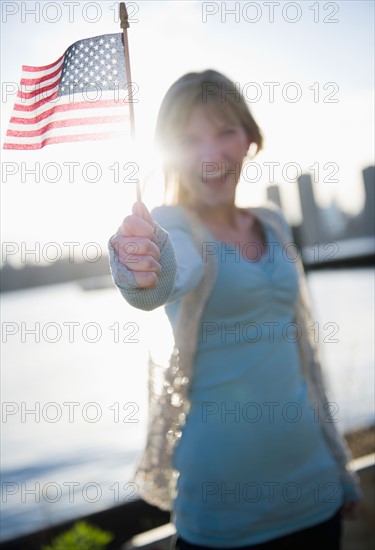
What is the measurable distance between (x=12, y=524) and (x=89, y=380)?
1328cm

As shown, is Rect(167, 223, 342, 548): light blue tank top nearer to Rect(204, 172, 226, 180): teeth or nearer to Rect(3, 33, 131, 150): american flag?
Rect(204, 172, 226, 180): teeth

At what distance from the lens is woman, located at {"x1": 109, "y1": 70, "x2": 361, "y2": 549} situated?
1.98 metres

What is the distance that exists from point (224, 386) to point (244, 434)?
160mm

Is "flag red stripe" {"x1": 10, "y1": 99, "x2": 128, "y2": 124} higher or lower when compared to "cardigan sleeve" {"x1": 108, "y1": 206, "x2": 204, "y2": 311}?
higher

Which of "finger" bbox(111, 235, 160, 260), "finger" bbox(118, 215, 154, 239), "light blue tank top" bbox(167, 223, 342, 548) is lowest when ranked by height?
"light blue tank top" bbox(167, 223, 342, 548)

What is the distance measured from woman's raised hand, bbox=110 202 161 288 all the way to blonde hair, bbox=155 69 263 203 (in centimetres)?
70

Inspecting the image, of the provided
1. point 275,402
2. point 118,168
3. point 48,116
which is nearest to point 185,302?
point 275,402

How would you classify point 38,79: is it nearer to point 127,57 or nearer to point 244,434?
point 127,57

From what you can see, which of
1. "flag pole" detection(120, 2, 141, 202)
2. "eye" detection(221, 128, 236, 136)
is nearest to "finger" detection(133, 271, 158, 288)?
"flag pole" detection(120, 2, 141, 202)

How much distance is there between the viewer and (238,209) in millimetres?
2467

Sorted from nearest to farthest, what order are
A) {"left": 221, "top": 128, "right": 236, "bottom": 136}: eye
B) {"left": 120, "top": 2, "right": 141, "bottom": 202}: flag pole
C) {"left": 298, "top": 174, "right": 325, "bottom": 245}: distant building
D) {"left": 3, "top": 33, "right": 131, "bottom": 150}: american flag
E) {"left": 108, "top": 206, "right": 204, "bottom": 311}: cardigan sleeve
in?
Result: {"left": 108, "top": 206, "right": 204, "bottom": 311}: cardigan sleeve
{"left": 120, "top": 2, "right": 141, "bottom": 202}: flag pole
{"left": 3, "top": 33, "right": 131, "bottom": 150}: american flag
{"left": 221, "top": 128, "right": 236, "bottom": 136}: eye
{"left": 298, "top": 174, "right": 325, "bottom": 245}: distant building

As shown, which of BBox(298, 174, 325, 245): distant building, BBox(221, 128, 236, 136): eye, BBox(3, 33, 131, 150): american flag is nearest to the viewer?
BBox(3, 33, 131, 150): american flag

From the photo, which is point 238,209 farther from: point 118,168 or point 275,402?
point 275,402

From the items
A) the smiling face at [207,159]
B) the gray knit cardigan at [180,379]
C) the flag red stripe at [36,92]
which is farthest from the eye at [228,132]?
the flag red stripe at [36,92]
